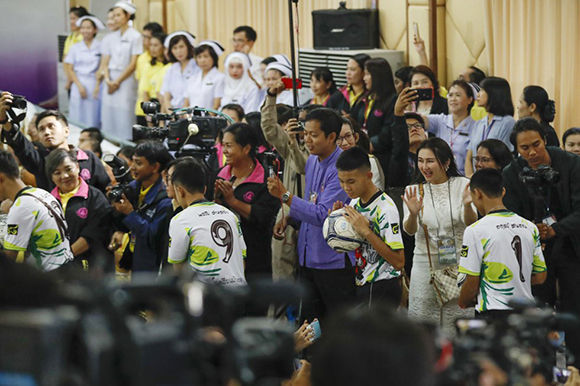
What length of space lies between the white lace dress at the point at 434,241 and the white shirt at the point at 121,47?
16.9ft

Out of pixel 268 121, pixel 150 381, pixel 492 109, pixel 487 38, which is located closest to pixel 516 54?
pixel 487 38

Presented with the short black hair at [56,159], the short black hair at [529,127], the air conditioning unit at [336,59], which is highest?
the air conditioning unit at [336,59]

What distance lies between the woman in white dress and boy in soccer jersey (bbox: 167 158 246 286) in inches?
28.8

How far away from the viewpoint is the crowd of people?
369 centimetres

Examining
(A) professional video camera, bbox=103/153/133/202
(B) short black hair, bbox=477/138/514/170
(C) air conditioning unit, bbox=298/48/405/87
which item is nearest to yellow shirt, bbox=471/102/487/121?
(B) short black hair, bbox=477/138/514/170

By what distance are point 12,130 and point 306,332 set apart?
1.93 metres

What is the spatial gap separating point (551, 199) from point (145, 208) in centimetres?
171

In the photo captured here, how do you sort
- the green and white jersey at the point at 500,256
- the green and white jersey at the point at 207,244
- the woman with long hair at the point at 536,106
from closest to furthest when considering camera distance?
the green and white jersey at the point at 500,256 < the green and white jersey at the point at 207,244 < the woman with long hair at the point at 536,106

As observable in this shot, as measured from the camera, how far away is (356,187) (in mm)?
3805

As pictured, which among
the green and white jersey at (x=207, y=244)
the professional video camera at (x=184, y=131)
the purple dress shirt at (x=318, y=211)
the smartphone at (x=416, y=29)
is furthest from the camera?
the smartphone at (x=416, y=29)

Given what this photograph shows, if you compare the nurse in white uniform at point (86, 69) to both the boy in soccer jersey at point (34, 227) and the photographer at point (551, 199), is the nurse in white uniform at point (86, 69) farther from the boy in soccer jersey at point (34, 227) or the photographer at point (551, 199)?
the photographer at point (551, 199)

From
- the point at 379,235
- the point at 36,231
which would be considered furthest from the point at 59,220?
the point at 379,235

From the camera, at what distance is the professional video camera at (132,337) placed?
4.42ft

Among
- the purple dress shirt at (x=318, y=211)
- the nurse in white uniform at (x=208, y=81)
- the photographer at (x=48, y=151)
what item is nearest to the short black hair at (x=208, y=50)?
the nurse in white uniform at (x=208, y=81)
